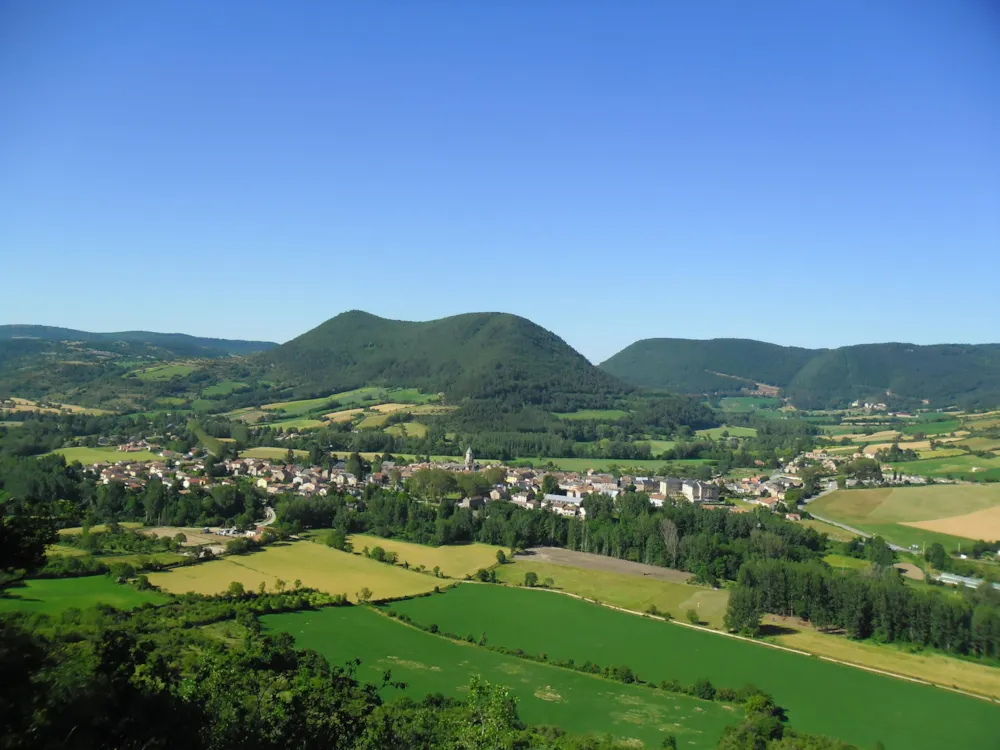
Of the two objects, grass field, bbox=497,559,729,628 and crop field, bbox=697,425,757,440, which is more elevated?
crop field, bbox=697,425,757,440

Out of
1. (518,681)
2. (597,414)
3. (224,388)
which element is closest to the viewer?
(518,681)

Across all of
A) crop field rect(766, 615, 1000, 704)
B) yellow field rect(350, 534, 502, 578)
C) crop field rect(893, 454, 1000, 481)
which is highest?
crop field rect(893, 454, 1000, 481)

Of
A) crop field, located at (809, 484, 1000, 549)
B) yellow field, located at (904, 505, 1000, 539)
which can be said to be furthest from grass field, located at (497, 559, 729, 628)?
yellow field, located at (904, 505, 1000, 539)

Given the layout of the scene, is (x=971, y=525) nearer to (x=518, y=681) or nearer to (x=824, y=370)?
(x=518, y=681)

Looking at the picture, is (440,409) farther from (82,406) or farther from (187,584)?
(187,584)

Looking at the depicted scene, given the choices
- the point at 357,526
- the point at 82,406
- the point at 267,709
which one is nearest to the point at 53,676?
the point at 267,709

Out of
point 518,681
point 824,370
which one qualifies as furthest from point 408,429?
point 824,370

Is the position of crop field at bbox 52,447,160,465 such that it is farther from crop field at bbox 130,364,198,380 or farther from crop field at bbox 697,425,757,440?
crop field at bbox 697,425,757,440
